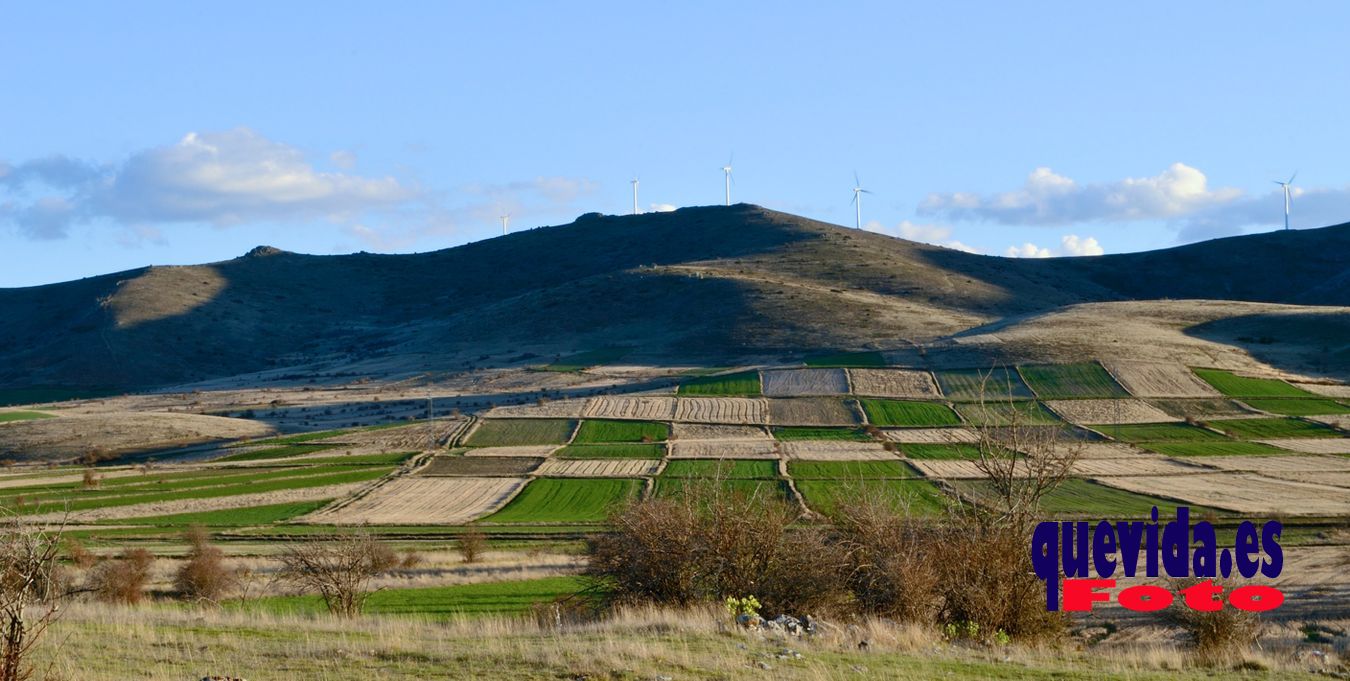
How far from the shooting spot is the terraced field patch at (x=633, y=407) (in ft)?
323

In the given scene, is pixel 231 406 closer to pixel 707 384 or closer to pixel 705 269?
pixel 707 384

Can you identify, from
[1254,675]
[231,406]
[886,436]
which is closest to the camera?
[1254,675]

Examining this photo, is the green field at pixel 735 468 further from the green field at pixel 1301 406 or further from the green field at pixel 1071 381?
the green field at pixel 1301 406

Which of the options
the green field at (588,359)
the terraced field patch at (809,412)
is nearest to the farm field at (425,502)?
the terraced field patch at (809,412)

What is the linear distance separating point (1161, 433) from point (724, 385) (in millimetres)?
40505

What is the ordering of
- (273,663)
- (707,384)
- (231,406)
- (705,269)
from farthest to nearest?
1. (705,269)
2. (231,406)
3. (707,384)
4. (273,663)

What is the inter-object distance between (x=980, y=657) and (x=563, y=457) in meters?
65.2

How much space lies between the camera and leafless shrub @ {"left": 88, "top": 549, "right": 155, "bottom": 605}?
36694 millimetres

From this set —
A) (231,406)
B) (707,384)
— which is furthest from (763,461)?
(231,406)

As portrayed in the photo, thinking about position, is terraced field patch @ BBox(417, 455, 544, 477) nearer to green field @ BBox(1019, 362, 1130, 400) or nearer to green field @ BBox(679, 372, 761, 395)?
green field @ BBox(679, 372, 761, 395)

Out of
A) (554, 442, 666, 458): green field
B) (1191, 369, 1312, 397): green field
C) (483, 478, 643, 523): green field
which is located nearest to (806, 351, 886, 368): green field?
(1191, 369, 1312, 397): green field

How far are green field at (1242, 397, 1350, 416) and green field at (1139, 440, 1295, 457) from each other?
1375cm

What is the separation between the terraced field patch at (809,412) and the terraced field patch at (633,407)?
29.4 feet

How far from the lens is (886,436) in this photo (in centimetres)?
8838
